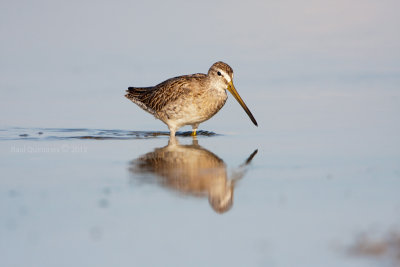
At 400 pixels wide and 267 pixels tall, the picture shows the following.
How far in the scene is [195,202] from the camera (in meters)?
6.53

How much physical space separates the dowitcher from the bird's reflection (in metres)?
1.52

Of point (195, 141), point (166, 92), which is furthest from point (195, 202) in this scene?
point (166, 92)

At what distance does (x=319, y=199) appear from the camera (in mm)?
6629

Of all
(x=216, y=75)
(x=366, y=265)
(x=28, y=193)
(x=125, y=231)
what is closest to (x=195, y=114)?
(x=216, y=75)

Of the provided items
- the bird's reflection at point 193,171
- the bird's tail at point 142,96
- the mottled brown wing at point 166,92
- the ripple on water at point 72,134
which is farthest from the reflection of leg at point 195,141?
the bird's tail at point 142,96

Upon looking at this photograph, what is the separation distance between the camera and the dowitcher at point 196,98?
11352 millimetres

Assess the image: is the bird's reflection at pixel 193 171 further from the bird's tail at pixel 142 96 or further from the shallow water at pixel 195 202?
the bird's tail at pixel 142 96

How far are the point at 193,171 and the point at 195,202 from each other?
143 centimetres

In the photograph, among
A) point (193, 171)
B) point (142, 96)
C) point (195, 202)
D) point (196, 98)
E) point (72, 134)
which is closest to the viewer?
point (195, 202)

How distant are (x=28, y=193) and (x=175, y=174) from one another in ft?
5.27

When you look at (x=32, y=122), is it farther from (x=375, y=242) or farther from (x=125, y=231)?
(x=375, y=242)

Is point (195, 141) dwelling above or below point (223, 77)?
below

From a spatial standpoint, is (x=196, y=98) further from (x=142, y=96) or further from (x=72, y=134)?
(x=72, y=134)

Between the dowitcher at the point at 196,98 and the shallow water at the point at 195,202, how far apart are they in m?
1.46
